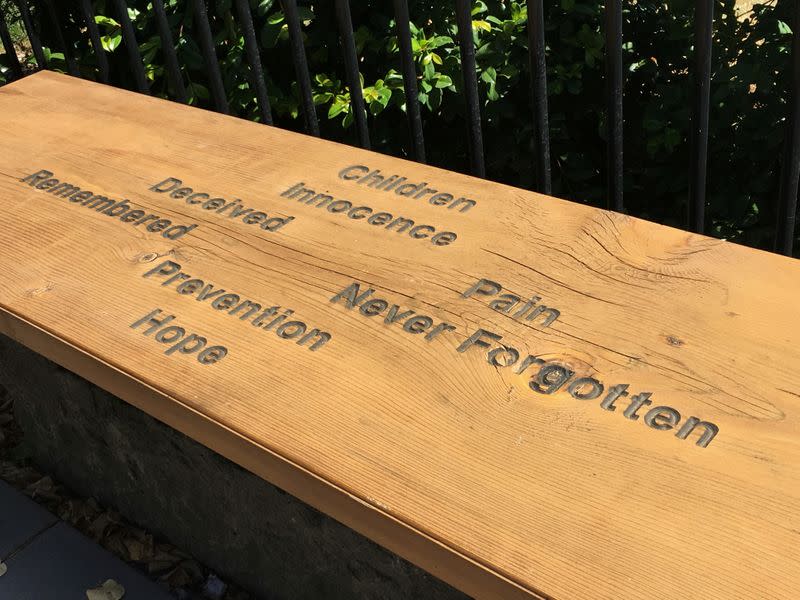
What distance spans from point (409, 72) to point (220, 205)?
1.72 ft

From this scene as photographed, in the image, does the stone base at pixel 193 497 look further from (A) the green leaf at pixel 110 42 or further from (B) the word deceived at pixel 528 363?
(A) the green leaf at pixel 110 42

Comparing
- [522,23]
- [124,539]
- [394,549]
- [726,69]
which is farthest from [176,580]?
[726,69]

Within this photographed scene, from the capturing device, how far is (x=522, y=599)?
3.81 ft

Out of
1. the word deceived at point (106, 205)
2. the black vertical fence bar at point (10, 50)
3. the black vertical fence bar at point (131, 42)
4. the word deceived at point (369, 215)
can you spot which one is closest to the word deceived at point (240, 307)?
the word deceived at point (106, 205)

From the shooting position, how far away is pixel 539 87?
2023mm

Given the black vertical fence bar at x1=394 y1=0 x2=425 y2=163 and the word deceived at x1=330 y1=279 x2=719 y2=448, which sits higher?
the black vertical fence bar at x1=394 y1=0 x2=425 y2=163

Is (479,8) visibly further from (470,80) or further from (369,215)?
(369,215)

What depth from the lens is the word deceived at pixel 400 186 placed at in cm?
192

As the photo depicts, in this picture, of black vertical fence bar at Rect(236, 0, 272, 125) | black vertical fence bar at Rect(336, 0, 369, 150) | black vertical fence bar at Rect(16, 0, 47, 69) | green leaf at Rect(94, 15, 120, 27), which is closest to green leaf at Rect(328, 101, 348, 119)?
black vertical fence bar at Rect(236, 0, 272, 125)

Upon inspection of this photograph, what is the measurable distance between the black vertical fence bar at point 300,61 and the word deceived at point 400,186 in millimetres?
394

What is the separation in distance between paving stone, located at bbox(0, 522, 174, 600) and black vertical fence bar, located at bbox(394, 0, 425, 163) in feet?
3.80

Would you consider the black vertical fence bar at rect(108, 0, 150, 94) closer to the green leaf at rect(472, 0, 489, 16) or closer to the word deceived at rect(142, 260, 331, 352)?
the green leaf at rect(472, 0, 489, 16)

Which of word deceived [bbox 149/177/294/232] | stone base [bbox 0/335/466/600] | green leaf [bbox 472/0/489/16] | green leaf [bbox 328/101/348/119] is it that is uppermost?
green leaf [bbox 472/0/489/16]

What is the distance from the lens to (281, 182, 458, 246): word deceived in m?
1.82
